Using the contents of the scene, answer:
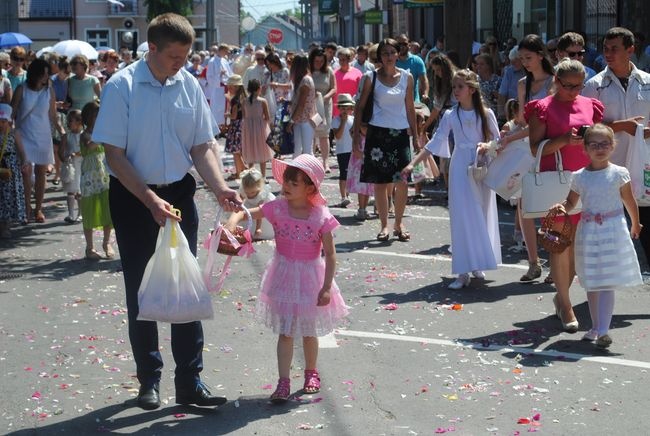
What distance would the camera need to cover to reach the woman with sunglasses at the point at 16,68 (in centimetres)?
1595

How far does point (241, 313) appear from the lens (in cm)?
888

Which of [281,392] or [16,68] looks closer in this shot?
[281,392]

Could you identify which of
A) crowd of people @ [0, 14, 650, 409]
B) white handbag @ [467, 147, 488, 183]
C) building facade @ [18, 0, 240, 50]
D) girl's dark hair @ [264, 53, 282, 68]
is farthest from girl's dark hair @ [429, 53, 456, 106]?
building facade @ [18, 0, 240, 50]

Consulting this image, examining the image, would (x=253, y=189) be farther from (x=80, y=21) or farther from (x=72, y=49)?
(x=80, y=21)

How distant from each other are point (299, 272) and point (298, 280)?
45 millimetres

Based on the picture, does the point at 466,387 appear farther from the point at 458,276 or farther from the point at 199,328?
the point at 458,276

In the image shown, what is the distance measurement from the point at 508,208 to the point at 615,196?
675 cm

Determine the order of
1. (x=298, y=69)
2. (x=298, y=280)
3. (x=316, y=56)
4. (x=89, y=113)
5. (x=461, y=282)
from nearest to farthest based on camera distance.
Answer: (x=298, y=280), (x=461, y=282), (x=89, y=113), (x=298, y=69), (x=316, y=56)

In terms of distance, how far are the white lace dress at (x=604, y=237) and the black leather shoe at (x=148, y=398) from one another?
2801 mm

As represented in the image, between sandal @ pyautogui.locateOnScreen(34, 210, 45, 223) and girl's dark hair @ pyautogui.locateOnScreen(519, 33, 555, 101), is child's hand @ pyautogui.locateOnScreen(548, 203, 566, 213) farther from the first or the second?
sandal @ pyautogui.locateOnScreen(34, 210, 45, 223)

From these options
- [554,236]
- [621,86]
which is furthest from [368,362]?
[621,86]

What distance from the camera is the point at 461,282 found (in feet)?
32.1

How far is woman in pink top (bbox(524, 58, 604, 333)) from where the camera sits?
818 cm

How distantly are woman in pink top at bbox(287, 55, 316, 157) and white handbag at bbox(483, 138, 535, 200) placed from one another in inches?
259
